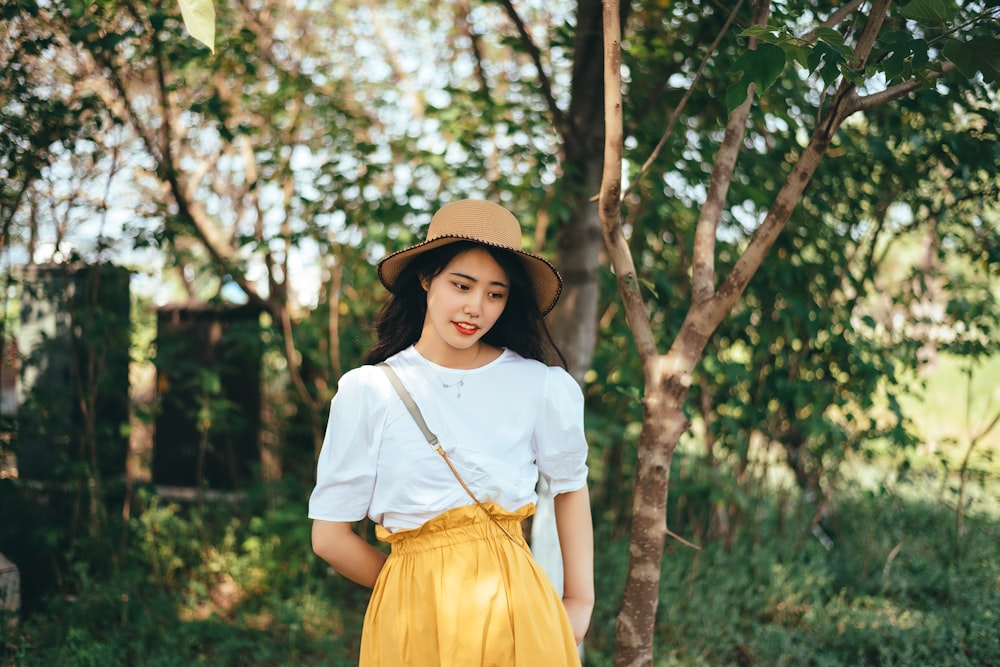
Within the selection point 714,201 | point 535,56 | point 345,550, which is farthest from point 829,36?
point 535,56

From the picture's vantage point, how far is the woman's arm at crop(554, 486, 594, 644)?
6.12 feet

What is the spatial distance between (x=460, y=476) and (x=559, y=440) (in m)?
0.27

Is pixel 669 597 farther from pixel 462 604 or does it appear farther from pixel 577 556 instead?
pixel 462 604

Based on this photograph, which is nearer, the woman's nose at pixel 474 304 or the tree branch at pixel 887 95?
the woman's nose at pixel 474 304

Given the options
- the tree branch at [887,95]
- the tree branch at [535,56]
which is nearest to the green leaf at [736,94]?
the tree branch at [887,95]

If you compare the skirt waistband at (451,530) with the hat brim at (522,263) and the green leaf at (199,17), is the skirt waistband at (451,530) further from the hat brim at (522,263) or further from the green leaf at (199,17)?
the green leaf at (199,17)

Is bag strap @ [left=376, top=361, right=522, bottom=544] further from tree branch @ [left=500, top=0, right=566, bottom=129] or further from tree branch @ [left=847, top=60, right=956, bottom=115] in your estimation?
tree branch @ [left=500, top=0, right=566, bottom=129]

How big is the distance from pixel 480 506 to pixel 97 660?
84.2 inches

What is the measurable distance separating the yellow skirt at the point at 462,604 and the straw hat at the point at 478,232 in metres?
0.58

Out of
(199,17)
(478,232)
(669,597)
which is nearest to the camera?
(199,17)

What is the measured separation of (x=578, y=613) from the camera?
1863 millimetres

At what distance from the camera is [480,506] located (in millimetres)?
1727

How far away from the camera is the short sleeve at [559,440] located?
184cm

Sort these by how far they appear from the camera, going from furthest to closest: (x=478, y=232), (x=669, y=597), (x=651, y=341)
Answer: (x=669, y=597), (x=651, y=341), (x=478, y=232)
